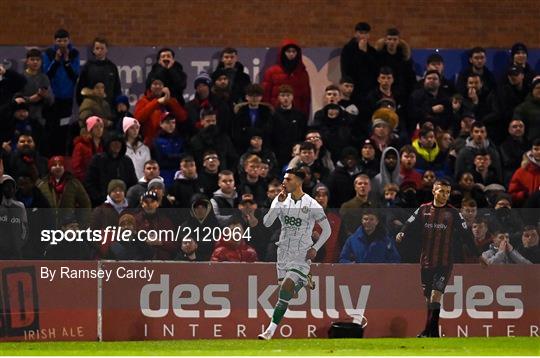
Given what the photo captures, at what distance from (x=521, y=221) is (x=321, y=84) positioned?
6.04m

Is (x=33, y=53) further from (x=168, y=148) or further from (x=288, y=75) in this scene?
(x=288, y=75)

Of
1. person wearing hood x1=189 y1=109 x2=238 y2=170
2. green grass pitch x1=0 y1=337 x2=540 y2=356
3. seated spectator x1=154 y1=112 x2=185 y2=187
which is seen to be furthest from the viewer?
seated spectator x1=154 y1=112 x2=185 y2=187

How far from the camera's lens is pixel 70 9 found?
26797mm

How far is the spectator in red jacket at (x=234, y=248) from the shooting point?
20.5m

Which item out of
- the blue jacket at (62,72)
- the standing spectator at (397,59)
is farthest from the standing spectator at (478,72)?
the blue jacket at (62,72)

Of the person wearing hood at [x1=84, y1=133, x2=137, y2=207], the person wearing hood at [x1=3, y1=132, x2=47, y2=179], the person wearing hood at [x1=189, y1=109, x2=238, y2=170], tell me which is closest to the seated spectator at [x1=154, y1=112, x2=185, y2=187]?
the person wearing hood at [x1=189, y1=109, x2=238, y2=170]

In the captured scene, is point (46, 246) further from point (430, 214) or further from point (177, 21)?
point (177, 21)

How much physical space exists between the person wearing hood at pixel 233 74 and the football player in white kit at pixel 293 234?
4.21 meters

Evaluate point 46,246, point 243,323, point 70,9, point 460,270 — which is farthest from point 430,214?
point 70,9

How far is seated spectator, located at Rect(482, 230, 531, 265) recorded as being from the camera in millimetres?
20812

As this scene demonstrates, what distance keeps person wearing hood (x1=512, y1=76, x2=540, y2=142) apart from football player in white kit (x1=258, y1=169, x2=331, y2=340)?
503 cm

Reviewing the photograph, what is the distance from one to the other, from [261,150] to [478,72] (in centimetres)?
396

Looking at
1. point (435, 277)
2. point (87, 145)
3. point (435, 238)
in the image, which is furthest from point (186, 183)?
point (435, 277)

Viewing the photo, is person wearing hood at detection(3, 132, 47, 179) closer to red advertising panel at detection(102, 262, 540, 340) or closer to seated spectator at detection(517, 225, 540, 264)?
red advertising panel at detection(102, 262, 540, 340)
